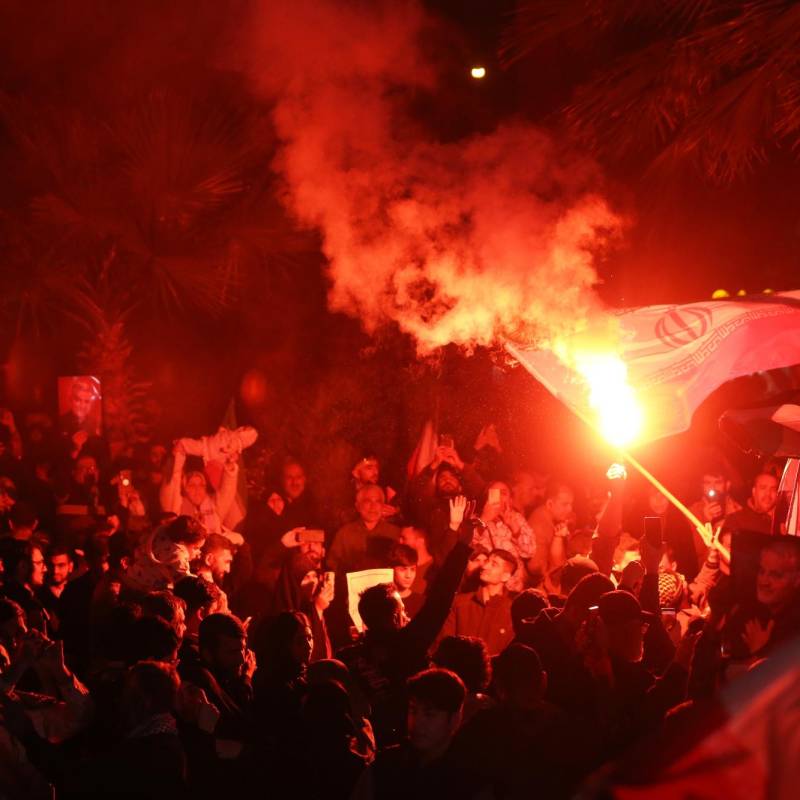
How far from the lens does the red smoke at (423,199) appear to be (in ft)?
26.2

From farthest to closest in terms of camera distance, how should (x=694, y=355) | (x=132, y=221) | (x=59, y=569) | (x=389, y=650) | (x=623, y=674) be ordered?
(x=132, y=221)
(x=59, y=569)
(x=694, y=355)
(x=389, y=650)
(x=623, y=674)

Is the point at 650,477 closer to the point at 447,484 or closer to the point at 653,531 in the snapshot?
the point at 653,531

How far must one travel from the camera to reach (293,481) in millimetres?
9789

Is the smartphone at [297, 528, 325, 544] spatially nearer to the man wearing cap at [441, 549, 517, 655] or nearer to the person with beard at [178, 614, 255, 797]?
the man wearing cap at [441, 549, 517, 655]

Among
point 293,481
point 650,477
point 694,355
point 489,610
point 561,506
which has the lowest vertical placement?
point 489,610

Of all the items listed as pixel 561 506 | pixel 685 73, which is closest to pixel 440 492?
pixel 561 506

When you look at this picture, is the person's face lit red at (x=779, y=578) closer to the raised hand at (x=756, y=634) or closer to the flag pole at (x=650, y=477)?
the raised hand at (x=756, y=634)

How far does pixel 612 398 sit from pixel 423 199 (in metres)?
1.95

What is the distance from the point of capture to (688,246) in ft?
39.5

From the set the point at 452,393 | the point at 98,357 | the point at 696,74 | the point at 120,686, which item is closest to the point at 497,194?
the point at 696,74

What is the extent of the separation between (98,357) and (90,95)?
3176 mm

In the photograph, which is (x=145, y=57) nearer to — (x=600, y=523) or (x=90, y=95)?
(x=90, y=95)

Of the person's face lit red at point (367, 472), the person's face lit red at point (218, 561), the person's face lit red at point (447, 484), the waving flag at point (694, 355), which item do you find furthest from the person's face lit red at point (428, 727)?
the person's face lit red at point (367, 472)

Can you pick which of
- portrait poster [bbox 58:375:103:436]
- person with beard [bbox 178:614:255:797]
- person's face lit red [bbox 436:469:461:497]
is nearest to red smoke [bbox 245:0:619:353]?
person's face lit red [bbox 436:469:461:497]
